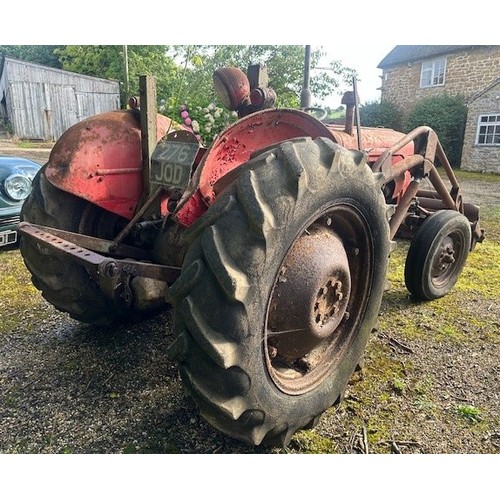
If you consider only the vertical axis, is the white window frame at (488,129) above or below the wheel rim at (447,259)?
above

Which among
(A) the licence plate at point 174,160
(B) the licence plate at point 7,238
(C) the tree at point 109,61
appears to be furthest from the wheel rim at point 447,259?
(C) the tree at point 109,61

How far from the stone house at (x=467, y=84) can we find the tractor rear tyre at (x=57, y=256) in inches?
667

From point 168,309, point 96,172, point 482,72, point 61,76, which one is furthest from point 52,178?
point 482,72

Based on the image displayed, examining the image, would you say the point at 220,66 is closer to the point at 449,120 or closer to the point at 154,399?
the point at 154,399

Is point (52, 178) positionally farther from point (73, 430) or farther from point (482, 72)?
point (482, 72)

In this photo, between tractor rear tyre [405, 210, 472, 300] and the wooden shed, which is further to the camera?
the wooden shed

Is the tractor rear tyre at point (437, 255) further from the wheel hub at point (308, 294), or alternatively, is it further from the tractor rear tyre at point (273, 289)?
the wheel hub at point (308, 294)

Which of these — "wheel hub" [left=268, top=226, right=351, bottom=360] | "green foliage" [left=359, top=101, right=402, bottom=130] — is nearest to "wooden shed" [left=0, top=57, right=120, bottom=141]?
"green foliage" [left=359, top=101, right=402, bottom=130]

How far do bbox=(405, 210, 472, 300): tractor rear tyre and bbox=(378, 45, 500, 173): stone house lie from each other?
14491 mm

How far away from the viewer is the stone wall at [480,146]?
16.4m

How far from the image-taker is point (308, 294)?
200 centimetres

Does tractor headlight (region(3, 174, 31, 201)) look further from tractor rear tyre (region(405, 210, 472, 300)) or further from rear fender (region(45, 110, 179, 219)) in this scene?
tractor rear tyre (region(405, 210, 472, 300))

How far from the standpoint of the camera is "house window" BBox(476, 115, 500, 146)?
1648cm

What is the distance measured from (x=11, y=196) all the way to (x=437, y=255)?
162 inches
